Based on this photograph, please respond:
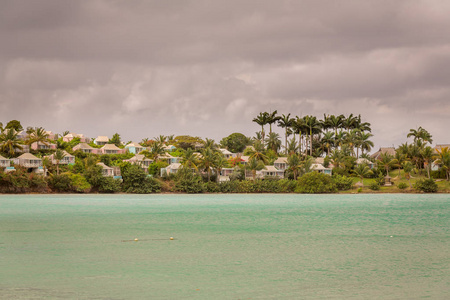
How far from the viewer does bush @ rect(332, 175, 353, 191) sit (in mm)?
109938

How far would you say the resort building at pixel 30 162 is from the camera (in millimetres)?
105469

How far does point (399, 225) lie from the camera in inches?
1831

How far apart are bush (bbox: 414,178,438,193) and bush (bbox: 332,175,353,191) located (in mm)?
13905

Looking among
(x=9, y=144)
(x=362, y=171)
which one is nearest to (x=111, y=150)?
(x=9, y=144)

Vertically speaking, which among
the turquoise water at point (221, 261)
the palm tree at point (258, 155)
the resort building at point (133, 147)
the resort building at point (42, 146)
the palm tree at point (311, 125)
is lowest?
the turquoise water at point (221, 261)

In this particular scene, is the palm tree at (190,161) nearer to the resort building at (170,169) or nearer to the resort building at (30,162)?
the resort building at (170,169)

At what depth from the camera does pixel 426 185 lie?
106 m

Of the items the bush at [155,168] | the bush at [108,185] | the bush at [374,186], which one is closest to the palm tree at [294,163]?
the bush at [374,186]

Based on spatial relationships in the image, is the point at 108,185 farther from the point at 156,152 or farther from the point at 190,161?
the point at 156,152

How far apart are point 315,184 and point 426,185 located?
23.7 m

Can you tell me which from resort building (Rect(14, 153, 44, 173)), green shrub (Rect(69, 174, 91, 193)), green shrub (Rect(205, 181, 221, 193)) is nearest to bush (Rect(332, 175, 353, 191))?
green shrub (Rect(205, 181, 221, 193))

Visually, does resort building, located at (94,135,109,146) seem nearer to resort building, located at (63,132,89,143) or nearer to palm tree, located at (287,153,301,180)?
resort building, located at (63,132,89,143)

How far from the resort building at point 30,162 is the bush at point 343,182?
63885mm

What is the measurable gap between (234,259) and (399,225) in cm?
2588
